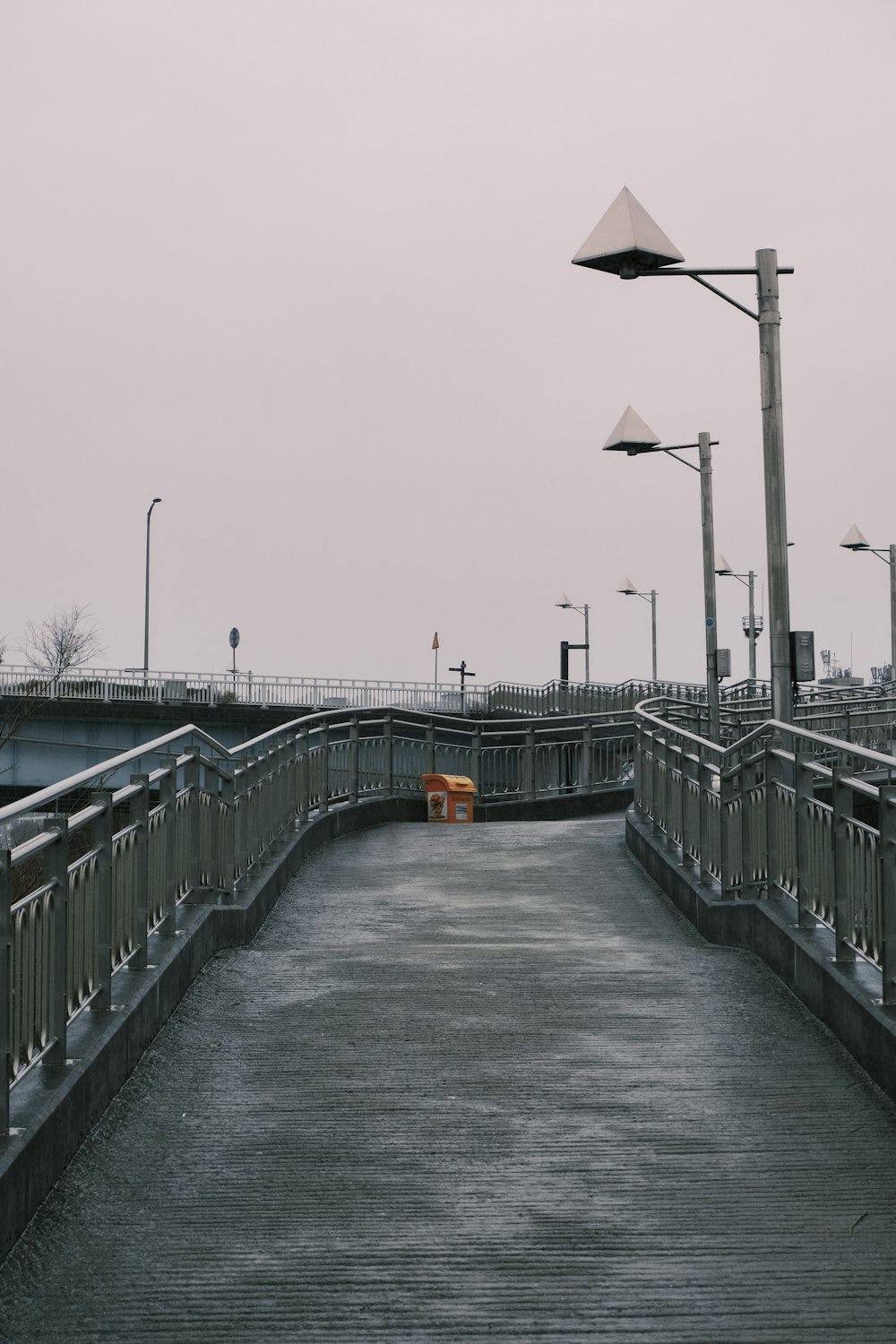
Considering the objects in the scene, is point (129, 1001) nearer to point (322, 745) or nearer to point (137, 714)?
point (322, 745)

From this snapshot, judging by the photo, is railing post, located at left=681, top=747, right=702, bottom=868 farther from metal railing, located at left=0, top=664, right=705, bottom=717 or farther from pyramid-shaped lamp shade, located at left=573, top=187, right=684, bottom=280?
metal railing, located at left=0, top=664, right=705, bottom=717

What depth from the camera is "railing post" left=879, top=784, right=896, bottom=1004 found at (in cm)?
644

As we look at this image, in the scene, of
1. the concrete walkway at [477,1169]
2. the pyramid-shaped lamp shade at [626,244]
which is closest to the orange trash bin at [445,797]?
the pyramid-shaped lamp shade at [626,244]

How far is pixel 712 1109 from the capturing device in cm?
629

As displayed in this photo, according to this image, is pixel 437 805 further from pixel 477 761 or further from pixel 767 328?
pixel 767 328

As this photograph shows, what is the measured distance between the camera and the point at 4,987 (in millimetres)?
4852

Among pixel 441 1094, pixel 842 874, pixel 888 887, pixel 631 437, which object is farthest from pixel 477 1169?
pixel 631 437

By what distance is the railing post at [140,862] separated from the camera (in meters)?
7.13

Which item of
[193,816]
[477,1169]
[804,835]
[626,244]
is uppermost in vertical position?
[626,244]

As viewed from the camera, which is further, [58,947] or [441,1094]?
[441,1094]

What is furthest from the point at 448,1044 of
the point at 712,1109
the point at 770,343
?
the point at 770,343

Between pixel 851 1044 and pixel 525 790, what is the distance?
669 inches

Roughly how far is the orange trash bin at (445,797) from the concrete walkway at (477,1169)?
1129 centimetres

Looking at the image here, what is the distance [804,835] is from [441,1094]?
2.90m
